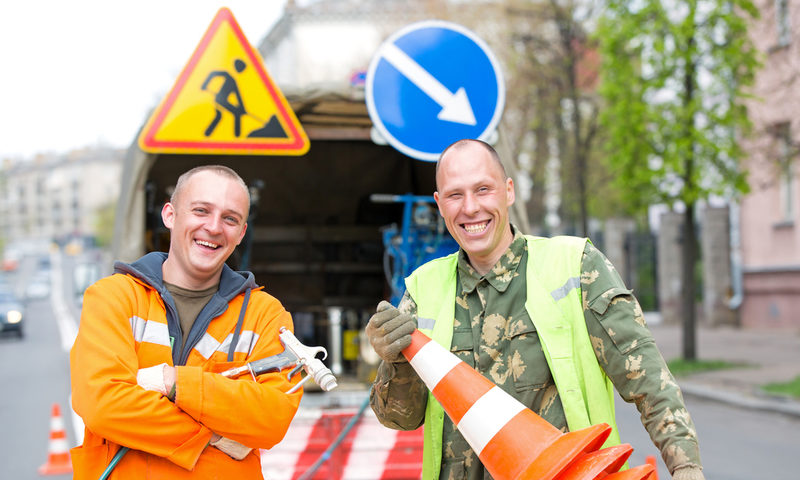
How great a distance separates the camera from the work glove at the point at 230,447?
2.45 meters

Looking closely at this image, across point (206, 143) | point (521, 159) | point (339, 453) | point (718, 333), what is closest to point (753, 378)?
point (718, 333)

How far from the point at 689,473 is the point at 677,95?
12.7 m

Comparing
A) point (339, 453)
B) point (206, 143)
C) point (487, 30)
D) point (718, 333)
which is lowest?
point (718, 333)

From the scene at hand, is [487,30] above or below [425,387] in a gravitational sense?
above

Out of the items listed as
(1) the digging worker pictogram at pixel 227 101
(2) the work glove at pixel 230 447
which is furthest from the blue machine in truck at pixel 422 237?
(2) the work glove at pixel 230 447

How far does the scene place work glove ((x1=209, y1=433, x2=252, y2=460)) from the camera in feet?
8.04

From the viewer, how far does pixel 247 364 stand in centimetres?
254

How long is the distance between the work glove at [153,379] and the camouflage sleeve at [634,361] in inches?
50.7

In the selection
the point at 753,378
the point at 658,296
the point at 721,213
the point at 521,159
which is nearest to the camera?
the point at 753,378

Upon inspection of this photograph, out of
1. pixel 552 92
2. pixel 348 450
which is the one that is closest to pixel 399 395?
pixel 348 450

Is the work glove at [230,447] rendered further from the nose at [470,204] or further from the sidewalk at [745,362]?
the sidewalk at [745,362]

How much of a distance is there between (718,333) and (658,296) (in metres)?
4.73

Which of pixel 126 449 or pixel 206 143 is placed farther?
pixel 206 143

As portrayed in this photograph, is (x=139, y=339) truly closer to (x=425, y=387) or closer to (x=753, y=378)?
(x=425, y=387)
